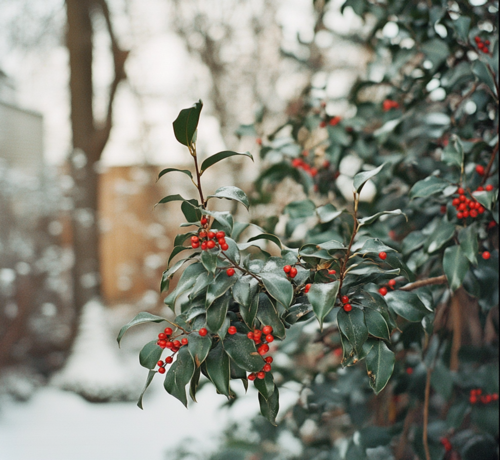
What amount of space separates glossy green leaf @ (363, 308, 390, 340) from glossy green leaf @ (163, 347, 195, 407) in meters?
0.20

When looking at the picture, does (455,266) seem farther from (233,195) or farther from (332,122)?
(332,122)

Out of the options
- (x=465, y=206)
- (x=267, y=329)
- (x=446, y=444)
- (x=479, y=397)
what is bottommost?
(x=446, y=444)

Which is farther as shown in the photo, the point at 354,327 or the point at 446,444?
the point at 446,444

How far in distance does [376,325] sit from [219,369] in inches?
7.1

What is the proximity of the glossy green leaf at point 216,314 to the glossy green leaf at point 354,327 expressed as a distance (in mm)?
127

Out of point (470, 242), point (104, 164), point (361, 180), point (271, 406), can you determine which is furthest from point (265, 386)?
point (104, 164)

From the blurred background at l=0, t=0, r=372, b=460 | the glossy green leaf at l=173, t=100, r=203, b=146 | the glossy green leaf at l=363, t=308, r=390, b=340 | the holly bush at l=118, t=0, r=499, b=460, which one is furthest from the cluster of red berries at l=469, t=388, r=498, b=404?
the blurred background at l=0, t=0, r=372, b=460

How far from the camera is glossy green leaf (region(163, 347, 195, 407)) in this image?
0.48 metres

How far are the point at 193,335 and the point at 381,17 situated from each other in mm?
857

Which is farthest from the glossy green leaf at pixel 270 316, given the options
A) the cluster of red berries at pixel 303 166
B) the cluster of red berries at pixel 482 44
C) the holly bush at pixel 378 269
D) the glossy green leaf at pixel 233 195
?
the cluster of red berries at pixel 482 44

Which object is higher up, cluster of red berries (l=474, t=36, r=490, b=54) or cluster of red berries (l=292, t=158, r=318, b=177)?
cluster of red berries (l=474, t=36, r=490, b=54)

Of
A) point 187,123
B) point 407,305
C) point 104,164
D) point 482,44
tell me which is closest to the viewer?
point 187,123

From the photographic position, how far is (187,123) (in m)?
0.46

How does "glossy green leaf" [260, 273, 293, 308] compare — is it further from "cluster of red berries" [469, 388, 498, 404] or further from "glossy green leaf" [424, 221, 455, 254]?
"cluster of red berries" [469, 388, 498, 404]
